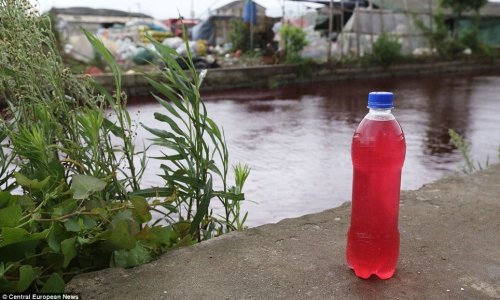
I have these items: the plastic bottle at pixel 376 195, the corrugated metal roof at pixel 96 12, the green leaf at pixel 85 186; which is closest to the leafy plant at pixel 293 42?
the corrugated metal roof at pixel 96 12

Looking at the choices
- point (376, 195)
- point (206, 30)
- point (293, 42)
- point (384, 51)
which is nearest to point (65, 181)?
point (376, 195)

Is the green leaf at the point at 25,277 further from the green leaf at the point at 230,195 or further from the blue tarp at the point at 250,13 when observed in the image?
the blue tarp at the point at 250,13

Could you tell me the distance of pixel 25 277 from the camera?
1479mm

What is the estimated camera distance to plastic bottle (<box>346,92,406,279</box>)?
171 centimetres

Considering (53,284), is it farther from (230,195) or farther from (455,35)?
(455,35)

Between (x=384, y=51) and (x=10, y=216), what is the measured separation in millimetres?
15269

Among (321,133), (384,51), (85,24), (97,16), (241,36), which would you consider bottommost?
(321,133)

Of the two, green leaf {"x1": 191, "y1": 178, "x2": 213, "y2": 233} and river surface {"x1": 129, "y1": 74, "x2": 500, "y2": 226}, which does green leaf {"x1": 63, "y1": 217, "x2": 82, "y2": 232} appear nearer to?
green leaf {"x1": 191, "y1": 178, "x2": 213, "y2": 233}

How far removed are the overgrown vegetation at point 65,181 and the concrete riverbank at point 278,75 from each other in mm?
8910

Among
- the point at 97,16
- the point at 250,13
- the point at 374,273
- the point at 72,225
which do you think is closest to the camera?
the point at 72,225

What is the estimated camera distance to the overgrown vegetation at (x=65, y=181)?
1.59m

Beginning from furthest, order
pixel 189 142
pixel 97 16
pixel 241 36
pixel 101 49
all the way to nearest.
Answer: pixel 97 16, pixel 241 36, pixel 189 142, pixel 101 49

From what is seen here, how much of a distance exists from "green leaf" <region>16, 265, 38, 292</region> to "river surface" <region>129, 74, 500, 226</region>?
0.93 metres

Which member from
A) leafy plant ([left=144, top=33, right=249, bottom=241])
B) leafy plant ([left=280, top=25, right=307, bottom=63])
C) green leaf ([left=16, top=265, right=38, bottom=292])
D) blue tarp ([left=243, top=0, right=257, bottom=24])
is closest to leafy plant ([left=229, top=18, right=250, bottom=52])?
blue tarp ([left=243, top=0, right=257, bottom=24])
